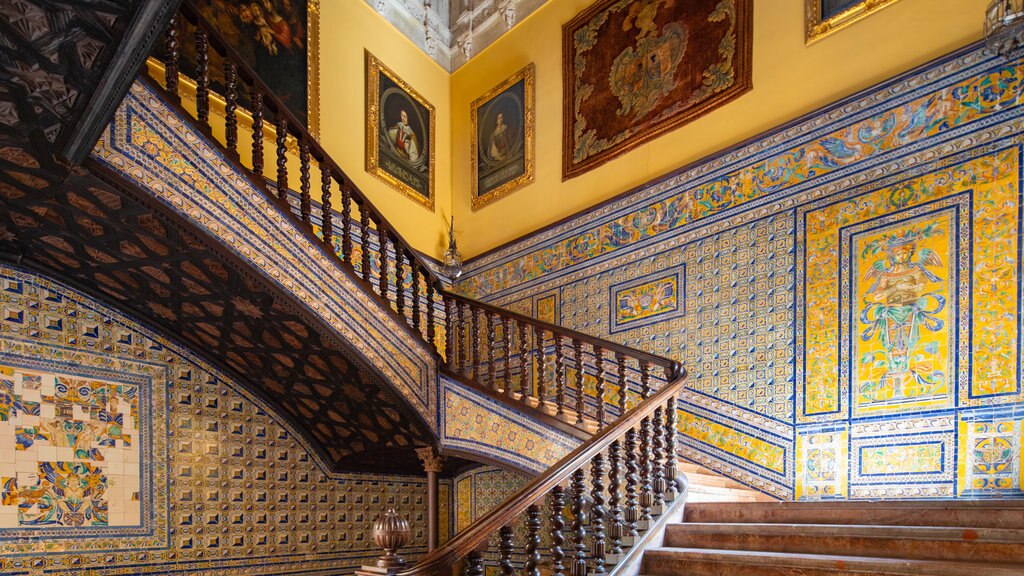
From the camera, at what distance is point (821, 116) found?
14.9 feet

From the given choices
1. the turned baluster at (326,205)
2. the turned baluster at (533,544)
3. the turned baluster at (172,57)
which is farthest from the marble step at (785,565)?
the turned baluster at (172,57)

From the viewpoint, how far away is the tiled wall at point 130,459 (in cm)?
423

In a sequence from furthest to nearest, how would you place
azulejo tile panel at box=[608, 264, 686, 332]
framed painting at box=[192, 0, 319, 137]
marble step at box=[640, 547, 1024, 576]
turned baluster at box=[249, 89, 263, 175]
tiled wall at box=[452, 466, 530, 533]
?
tiled wall at box=[452, 466, 530, 533], framed painting at box=[192, 0, 319, 137], azulejo tile panel at box=[608, 264, 686, 332], turned baluster at box=[249, 89, 263, 175], marble step at box=[640, 547, 1024, 576]

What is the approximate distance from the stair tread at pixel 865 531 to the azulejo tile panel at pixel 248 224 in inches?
89.3

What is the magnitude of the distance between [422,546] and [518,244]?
364 cm

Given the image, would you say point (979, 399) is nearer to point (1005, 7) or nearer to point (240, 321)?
point (1005, 7)

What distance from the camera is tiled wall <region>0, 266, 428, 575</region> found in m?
4.23

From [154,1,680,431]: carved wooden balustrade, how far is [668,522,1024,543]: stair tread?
3.14ft

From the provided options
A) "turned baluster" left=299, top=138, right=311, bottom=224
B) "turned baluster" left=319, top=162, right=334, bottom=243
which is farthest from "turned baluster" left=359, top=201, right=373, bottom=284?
"turned baluster" left=299, top=138, right=311, bottom=224

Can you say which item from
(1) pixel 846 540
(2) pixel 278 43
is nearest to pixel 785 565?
(1) pixel 846 540

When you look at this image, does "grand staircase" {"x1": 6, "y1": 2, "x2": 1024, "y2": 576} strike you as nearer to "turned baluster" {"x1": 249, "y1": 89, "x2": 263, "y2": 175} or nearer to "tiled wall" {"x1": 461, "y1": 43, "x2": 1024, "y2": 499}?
"turned baluster" {"x1": 249, "y1": 89, "x2": 263, "y2": 175}

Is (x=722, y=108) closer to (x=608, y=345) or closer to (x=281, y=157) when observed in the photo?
(x=608, y=345)

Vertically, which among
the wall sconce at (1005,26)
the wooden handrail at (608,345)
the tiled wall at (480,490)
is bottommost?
the tiled wall at (480,490)

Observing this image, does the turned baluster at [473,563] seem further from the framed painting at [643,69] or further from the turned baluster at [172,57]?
Result: the framed painting at [643,69]
